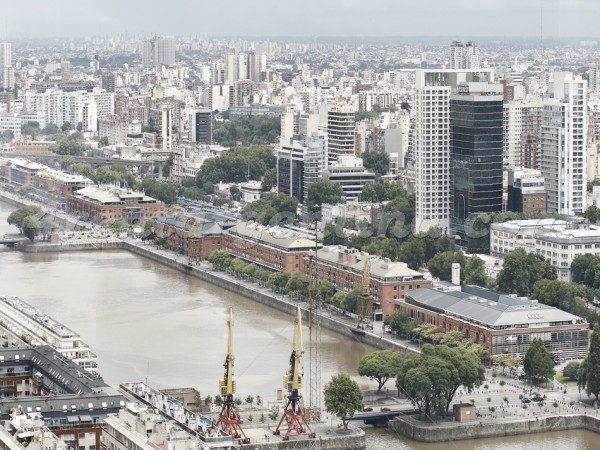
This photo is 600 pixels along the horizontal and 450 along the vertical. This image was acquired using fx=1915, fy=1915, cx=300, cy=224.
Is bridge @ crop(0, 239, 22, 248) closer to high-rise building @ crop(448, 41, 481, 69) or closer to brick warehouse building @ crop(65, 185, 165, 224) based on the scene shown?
brick warehouse building @ crop(65, 185, 165, 224)

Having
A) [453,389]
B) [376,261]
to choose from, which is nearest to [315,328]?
[376,261]

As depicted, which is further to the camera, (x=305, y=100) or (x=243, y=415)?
(x=305, y=100)

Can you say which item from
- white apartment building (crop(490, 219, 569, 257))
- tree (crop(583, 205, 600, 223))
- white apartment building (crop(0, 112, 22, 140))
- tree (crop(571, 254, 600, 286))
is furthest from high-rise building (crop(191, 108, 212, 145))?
tree (crop(571, 254, 600, 286))

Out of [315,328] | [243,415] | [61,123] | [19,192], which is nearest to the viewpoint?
[243,415]

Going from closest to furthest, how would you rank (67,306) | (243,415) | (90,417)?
(90,417), (243,415), (67,306)

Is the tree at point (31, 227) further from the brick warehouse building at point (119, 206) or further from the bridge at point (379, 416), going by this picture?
the bridge at point (379, 416)

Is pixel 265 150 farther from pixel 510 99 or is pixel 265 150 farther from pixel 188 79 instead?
pixel 188 79

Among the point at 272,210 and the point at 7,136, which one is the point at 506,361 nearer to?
the point at 272,210
